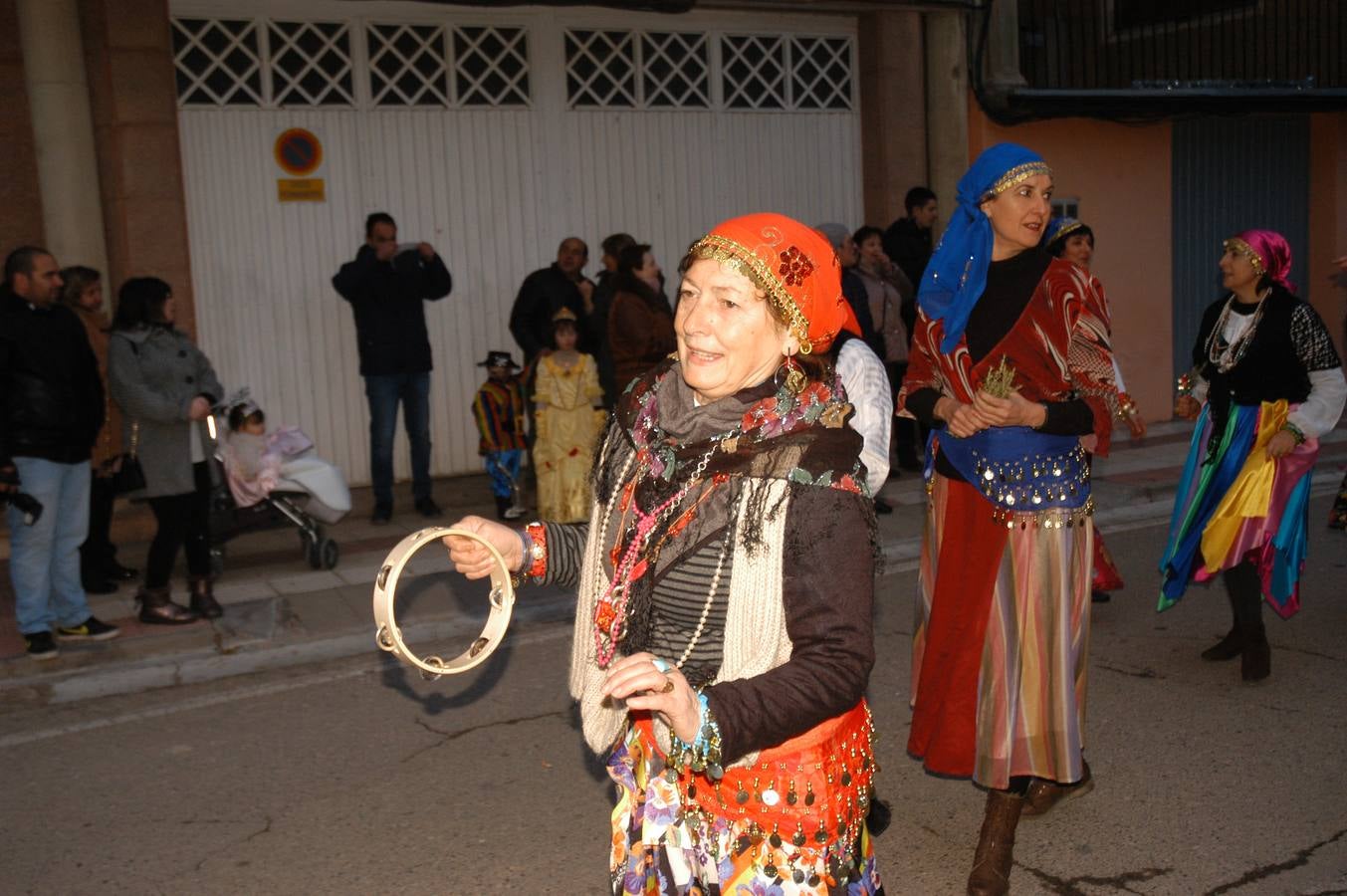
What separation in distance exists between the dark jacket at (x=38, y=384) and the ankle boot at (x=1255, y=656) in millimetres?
5551

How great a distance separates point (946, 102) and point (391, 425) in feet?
19.2

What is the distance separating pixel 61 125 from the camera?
8875mm

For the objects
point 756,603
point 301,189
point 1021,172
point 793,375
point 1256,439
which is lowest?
point 1256,439

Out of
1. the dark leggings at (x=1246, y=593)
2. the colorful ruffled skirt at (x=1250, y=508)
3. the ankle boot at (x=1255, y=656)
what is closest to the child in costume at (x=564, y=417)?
the colorful ruffled skirt at (x=1250, y=508)

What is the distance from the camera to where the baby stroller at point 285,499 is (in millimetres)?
8086

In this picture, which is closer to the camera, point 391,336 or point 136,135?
point 136,135

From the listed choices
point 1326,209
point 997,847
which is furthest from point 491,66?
point 1326,209

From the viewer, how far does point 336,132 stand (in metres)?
10.2

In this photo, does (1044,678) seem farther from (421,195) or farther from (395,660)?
(421,195)

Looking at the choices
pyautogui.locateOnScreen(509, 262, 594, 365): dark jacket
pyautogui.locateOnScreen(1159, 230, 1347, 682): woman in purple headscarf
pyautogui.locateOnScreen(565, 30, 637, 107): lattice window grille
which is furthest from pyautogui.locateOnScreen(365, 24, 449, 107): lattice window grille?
pyautogui.locateOnScreen(1159, 230, 1347, 682): woman in purple headscarf

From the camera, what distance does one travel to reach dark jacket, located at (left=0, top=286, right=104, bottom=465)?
21.5 ft

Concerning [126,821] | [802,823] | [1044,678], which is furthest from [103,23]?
[802,823]

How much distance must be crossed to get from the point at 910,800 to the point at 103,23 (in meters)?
7.32

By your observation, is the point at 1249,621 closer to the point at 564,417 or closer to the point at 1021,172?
the point at 1021,172
